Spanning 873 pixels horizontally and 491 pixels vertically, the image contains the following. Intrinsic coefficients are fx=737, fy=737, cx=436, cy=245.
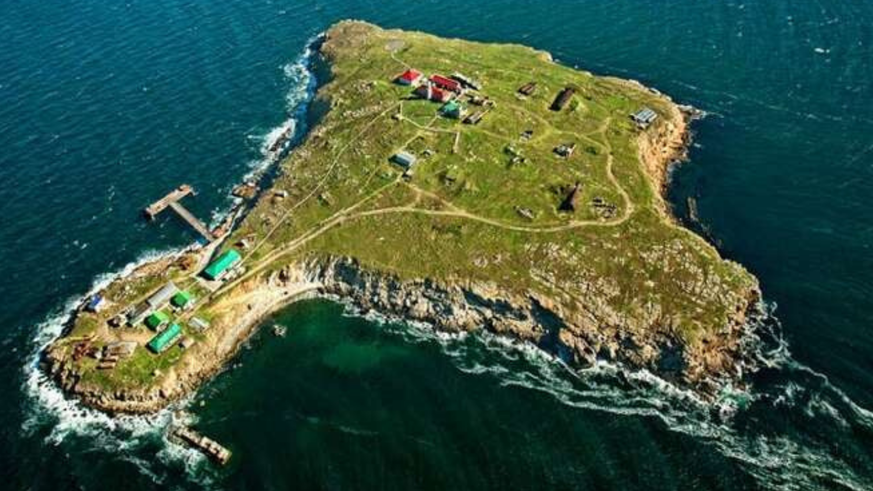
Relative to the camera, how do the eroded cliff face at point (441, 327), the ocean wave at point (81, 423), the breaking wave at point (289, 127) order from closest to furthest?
1. the ocean wave at point (81, 423)
2. the eroded cliff face at point (441, 327)
3. the breaking wave at point (289, 127)

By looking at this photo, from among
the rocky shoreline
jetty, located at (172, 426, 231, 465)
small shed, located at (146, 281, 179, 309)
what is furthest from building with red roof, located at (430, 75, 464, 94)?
jetty, located at (172, 426, 231, 465)

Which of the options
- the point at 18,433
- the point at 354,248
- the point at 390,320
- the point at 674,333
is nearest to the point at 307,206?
the point at 354,248

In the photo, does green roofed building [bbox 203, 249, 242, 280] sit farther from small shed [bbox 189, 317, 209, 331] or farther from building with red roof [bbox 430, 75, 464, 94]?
building with red roof [bbox 430, 75, 464, 94]

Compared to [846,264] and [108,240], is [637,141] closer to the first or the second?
[846,264]

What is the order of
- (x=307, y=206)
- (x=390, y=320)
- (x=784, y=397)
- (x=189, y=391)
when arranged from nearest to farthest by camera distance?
(x=784, y=397) < (x=189, y=391) < (x=390, y=320) < (x=307, y=206)

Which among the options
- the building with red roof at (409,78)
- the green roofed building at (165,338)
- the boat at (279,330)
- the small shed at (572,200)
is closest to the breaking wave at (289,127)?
the building with red roof at (409,78)

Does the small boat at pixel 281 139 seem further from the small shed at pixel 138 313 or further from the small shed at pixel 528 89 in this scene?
the small shed at pixel 528 89
